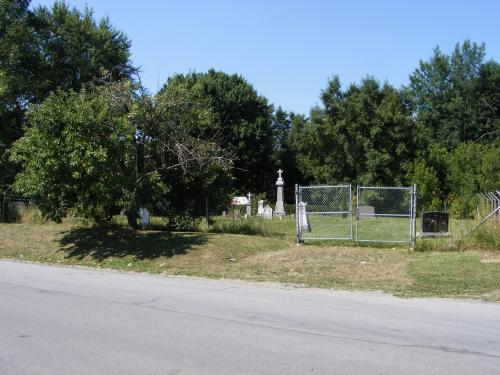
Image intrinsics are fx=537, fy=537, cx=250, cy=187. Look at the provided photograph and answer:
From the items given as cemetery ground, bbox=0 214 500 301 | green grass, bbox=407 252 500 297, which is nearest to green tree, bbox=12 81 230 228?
cemetery ground, bbox=0 214 500 301

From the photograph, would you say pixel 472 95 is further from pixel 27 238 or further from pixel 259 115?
pixel 27 238

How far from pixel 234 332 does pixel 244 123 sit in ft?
141

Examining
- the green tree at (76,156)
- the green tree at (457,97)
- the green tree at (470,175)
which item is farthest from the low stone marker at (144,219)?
the green tree at (457,97)

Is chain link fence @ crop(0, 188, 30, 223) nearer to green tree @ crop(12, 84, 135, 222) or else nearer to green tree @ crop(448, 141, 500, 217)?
green tree @ crop(12, 84, 135, 222)

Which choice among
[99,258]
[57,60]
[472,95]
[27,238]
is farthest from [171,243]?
[472,95]

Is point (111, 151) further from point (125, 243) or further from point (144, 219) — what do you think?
point (144, 219)

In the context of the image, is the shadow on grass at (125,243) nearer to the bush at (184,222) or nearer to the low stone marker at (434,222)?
the bush at (184,222)

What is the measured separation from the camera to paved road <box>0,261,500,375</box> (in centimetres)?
572

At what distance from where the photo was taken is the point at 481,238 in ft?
51.7

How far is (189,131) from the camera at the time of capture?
19406 mm

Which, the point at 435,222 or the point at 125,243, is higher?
the point at 435,222

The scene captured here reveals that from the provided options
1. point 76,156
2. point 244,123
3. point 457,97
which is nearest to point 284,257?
point 76,156

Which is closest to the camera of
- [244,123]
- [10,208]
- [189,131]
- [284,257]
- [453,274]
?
[453,274]

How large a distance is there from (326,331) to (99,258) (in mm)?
10425
